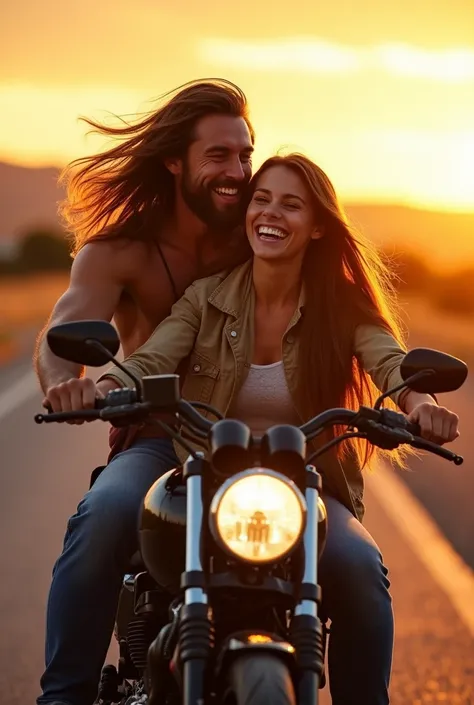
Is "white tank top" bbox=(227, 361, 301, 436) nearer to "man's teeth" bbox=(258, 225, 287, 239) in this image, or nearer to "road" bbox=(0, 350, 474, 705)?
"man's teeth" bbox=(258, 225, 287, 239)

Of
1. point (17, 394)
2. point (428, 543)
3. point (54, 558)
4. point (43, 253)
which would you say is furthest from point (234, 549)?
point (43, 253)

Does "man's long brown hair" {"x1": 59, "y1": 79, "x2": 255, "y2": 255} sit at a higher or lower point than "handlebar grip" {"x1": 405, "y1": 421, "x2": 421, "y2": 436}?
higher

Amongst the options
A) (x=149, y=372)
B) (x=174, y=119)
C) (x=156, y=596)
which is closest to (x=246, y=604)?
(x=156, y=596)

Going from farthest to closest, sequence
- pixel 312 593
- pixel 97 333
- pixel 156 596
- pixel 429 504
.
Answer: pixel 429 504 < pixel 156 596 < pixel 97 333 < pixel 312 593

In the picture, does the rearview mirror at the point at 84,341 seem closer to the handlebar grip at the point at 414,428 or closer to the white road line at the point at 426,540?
the handlebar grip at the point at 414,428

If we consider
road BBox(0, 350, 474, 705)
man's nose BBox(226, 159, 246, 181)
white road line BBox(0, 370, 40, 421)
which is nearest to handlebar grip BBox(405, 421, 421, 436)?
man's nose BBox(226, 159, 246, 181)

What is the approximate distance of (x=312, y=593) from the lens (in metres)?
3.36

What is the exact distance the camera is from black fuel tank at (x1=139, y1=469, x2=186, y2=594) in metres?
3.66

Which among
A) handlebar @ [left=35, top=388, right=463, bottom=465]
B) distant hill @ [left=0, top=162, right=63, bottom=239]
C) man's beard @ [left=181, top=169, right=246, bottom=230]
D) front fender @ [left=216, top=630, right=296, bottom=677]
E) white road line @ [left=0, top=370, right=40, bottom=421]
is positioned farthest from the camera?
distant hill @ [left=0, top=162, right=63, bottom=239]

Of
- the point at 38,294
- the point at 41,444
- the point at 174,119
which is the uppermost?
the point at 38,294

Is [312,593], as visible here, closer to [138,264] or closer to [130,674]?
[130,674]

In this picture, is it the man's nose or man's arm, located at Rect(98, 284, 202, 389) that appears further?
the man's nose

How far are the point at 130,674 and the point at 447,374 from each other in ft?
5.22

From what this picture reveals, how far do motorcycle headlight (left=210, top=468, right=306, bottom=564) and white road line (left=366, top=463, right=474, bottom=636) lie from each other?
4388mm
